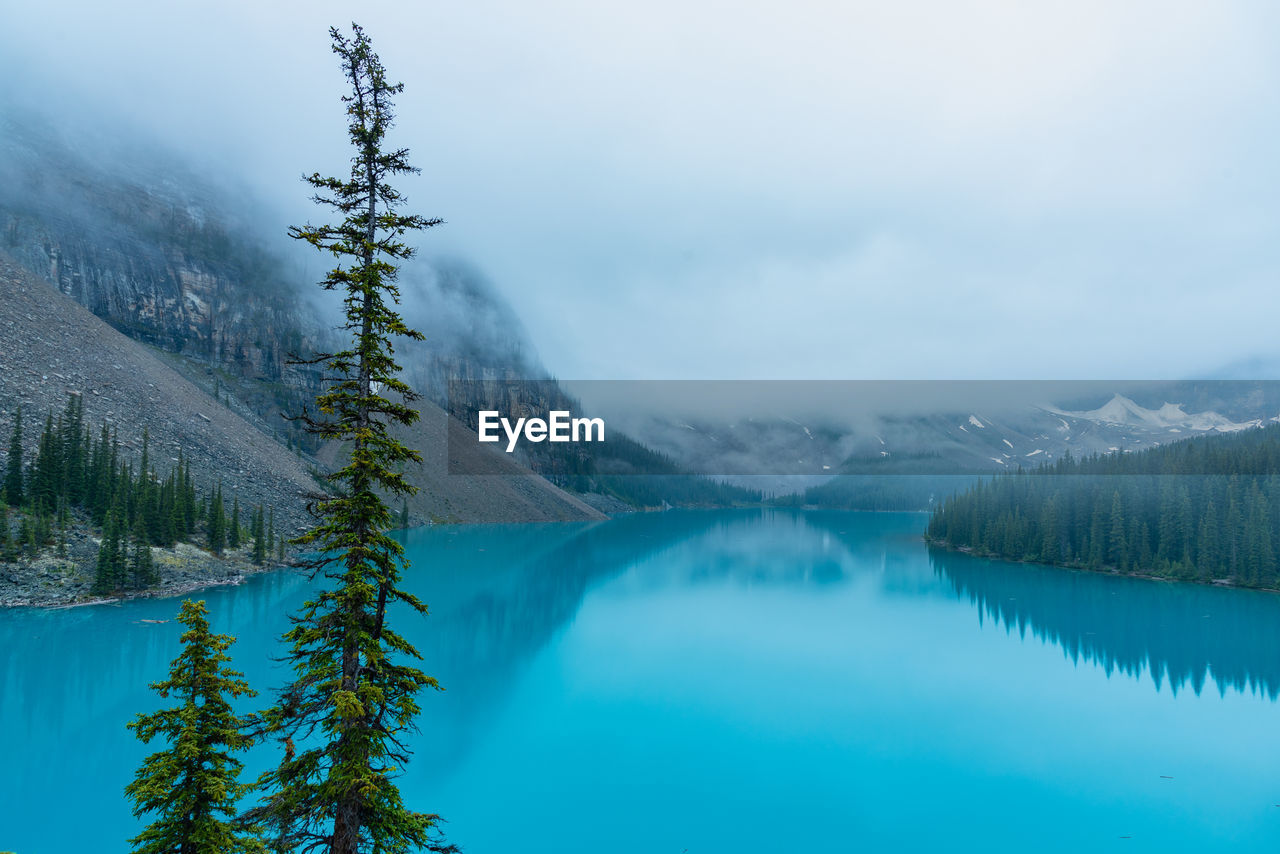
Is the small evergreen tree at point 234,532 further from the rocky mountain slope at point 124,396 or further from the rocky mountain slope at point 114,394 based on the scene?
the rocky mountain slope at point 124,396

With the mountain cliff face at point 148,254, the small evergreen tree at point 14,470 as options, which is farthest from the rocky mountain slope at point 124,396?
the mountain cliff face at point 148,254

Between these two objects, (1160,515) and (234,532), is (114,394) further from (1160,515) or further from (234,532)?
(1160,515)

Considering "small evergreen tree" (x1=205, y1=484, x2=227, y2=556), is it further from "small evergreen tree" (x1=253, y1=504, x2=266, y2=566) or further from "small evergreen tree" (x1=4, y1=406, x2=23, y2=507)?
"small evergreen tree" (x1=4, y1=406, x2=23, y2=507)

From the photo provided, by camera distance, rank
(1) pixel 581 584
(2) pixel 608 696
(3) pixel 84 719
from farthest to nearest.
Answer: (1) pixel 581 584
(2) pixel 608 696
(3) pixel 84 719

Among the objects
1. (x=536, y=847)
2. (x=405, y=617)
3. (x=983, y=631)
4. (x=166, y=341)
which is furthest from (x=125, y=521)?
(x=166, y=341)

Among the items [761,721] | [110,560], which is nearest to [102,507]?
[110,560]

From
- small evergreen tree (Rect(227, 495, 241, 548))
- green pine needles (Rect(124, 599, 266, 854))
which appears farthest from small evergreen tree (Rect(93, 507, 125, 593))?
green pine needles (Rect(124, 599, 266, 854))

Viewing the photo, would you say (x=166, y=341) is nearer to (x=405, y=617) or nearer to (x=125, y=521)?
(x=125, y=521)
